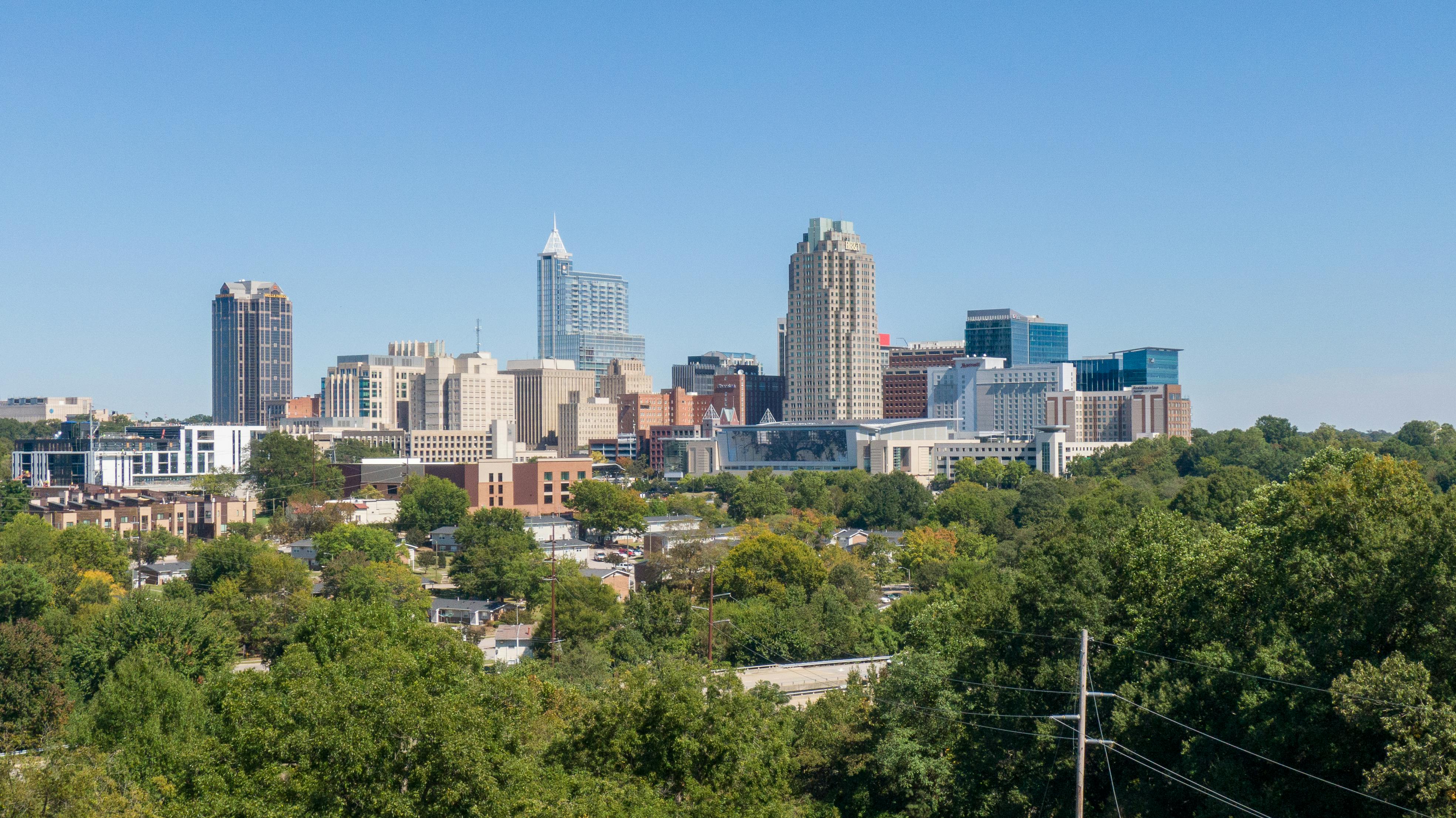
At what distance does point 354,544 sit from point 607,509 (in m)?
27.8

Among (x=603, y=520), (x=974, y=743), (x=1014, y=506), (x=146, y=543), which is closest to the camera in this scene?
(x=974, y=743)

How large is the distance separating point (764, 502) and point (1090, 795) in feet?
306

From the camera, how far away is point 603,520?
105 meters

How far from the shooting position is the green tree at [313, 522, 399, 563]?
3182 inches

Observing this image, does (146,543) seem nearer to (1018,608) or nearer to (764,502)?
(764,502)

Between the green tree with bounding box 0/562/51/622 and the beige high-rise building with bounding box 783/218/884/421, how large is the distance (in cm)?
14599

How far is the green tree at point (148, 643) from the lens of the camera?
4819 cm

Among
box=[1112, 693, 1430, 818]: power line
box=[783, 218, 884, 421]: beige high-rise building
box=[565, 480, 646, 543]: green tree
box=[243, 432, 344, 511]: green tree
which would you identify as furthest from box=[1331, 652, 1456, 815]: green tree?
box=[783, 218, 884, 421]: beige high-rise building

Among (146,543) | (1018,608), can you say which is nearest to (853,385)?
(146,543)

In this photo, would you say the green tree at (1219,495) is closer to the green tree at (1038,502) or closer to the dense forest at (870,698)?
the dense forest at (870,698)

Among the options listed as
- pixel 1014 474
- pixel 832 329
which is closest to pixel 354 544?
pixel 1014 474

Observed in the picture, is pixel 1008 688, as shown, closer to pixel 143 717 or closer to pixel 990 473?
pixel 143 717

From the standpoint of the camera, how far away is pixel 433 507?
4178 inches

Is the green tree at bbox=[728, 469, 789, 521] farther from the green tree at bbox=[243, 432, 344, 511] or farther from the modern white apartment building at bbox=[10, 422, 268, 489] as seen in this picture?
the modern white apartment building at bbox=[10, 422, 268, 489]
